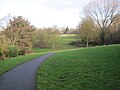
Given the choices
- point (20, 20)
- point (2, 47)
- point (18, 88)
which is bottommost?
point (18, 88)

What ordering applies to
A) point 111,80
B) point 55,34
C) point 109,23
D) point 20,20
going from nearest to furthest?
1. point 111,80
2. point 20,20
3. point 109,23
4. point 55,34

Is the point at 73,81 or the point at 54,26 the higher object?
the point at 54,26

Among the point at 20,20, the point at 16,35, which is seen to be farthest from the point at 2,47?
the point at 20,20

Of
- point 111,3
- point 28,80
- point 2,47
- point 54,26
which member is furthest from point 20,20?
point 28,80

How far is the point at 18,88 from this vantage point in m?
8.95

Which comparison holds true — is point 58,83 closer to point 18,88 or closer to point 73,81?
point 73,81

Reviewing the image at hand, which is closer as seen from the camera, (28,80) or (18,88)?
(18,88)

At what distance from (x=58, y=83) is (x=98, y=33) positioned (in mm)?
48225

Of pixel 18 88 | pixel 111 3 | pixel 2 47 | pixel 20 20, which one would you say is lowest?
pixel 18 88

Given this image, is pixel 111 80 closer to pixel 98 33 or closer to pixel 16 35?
pixel 16 35

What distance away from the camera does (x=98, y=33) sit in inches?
2228

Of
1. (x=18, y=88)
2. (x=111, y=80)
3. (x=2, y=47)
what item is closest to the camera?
(x=18, y=88)

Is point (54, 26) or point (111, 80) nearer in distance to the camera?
point (111, 80)

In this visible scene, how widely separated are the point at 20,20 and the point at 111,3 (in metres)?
26.7
